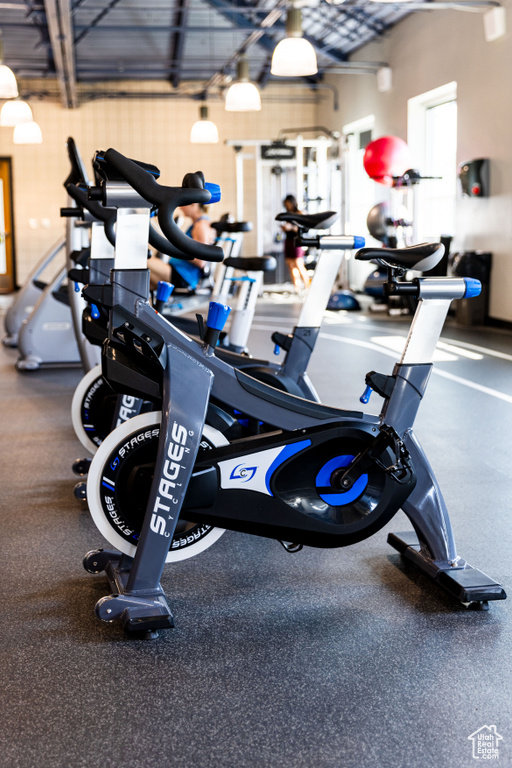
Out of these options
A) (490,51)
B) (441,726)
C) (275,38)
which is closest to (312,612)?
(441,726)

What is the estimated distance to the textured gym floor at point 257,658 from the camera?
162 cm

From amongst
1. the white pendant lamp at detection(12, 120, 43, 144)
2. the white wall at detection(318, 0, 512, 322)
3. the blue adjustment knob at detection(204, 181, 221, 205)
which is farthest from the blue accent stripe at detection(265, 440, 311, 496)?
the white pendant lamp at detection(12, 120, 43, 144)

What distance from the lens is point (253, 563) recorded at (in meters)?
2.59

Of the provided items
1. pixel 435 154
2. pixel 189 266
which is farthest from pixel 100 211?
pixel 435 154

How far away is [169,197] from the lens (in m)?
1.97

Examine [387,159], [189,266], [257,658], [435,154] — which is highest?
[435,154]

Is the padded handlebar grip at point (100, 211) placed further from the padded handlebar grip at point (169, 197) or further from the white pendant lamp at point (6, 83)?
the white pendant lamp at point (6, 83)

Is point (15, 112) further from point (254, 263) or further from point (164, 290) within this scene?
point (164, 290)

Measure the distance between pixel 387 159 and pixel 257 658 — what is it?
7682mm

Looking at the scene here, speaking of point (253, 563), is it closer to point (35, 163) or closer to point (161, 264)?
point (161, 264)

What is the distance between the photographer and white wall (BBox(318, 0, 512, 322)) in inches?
327

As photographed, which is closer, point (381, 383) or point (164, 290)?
point (381, 383)

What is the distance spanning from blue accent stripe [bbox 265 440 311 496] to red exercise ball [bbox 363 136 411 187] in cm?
724

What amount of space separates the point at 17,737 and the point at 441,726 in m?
0.87
